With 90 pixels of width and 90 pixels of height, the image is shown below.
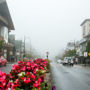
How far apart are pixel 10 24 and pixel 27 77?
159 ft

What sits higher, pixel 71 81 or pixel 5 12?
pixel 5 12

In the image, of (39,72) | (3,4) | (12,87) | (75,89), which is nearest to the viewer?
(12,87)

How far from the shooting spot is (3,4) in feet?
141

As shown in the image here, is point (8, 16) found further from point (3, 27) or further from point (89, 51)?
point (89, 51)

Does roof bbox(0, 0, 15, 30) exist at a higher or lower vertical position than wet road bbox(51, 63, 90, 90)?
higher

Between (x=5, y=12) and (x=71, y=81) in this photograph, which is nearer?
(x=71, y=81)

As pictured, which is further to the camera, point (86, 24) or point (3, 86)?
point (86, 24)

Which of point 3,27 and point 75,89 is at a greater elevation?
point 3,27

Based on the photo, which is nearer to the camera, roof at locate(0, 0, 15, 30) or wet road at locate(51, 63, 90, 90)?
wet road at locate(51, 63, 90, 90)

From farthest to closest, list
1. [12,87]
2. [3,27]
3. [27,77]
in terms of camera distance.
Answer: [3,27] → [27,77] → [12,87]

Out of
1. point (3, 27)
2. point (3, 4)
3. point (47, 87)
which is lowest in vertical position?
point (47, 87)

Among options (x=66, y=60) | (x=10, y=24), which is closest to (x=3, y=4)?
(x=10, y=24)

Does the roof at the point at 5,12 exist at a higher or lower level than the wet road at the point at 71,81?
higher

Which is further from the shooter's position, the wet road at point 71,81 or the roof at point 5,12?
the roof at point 5,12
